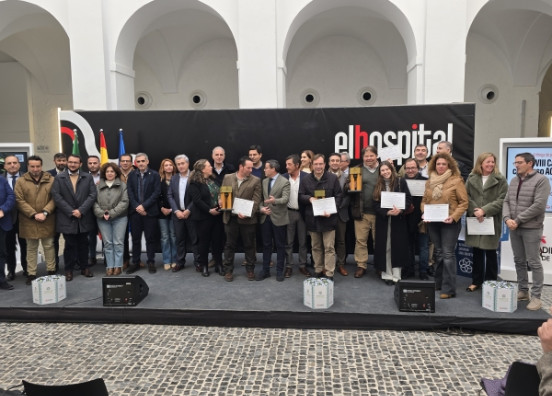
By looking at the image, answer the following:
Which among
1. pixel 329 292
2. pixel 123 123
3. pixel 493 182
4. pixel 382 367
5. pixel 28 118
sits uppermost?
pixel 28 118

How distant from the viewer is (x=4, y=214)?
5672 millimetres

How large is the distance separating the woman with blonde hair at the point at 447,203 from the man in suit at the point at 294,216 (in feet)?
5.65

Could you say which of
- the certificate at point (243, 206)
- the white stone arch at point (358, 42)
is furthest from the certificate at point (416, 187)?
the white stone arch at point (358, 42)

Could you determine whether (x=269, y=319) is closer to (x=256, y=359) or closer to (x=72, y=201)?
(x=256, y=359)

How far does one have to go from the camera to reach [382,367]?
3836 millimetres

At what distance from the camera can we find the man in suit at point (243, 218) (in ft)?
19.1

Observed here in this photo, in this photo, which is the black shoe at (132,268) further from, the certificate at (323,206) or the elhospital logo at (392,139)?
the elhospital logo at (392,139)

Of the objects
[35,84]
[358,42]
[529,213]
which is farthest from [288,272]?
[35,84]

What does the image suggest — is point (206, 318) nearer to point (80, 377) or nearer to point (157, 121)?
point (80, 377)

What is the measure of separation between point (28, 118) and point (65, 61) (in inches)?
148

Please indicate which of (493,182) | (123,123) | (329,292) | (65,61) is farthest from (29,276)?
(65,61)

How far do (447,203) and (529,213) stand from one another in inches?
34.7

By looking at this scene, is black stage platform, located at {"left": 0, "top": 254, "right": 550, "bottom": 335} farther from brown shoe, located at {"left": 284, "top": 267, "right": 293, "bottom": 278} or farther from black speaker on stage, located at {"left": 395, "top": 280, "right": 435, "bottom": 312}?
brown shoe, located at {"left": 284, "top": 267, "right": 293, "bottom": 278}

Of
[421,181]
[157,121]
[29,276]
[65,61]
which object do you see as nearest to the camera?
[421,181]
